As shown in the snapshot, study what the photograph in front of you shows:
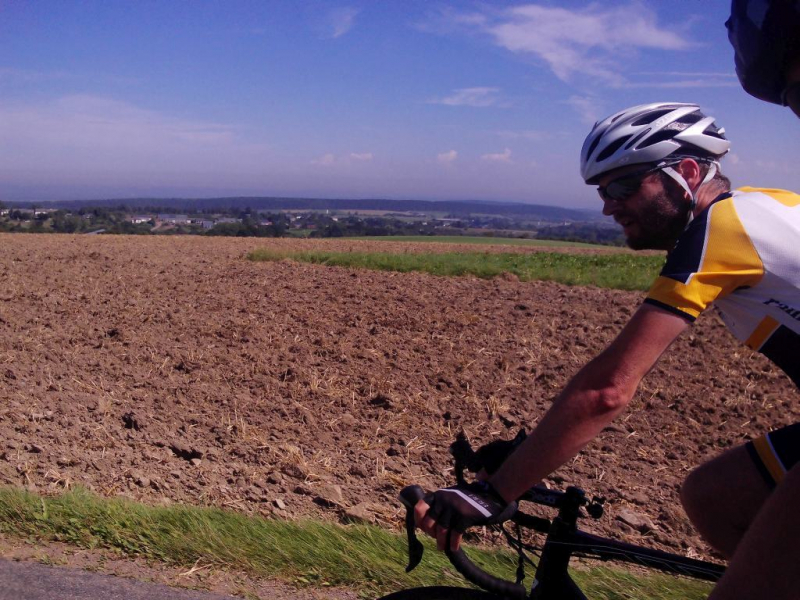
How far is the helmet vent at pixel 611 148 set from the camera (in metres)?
2.22

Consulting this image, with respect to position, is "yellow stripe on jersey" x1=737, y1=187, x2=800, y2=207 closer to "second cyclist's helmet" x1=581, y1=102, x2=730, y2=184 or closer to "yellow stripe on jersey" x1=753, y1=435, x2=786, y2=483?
"second cyclist's helmet" x1=581, y1=102, x2=730, y2=184

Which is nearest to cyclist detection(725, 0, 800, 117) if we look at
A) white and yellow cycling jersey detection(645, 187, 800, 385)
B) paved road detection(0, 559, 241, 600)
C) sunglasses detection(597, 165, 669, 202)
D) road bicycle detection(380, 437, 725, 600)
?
white and yellow cycling jersey detection(645, 187, 800, 385)

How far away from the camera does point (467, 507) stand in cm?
190

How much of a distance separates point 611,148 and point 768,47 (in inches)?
24.4

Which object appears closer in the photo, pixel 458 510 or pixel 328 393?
pixel 458 510

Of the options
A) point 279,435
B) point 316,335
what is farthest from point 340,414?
point 316,335

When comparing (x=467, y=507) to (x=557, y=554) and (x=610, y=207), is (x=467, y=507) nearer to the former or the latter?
(x=557, y=554)

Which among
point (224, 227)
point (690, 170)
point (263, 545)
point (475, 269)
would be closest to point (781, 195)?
point (690, 170)

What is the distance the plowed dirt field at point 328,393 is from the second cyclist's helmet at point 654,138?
113 inches

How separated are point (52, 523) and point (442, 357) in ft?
14.4

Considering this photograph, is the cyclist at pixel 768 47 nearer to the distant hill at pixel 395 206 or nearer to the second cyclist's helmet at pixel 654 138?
the second cyclist's helmet at pixel 654 138

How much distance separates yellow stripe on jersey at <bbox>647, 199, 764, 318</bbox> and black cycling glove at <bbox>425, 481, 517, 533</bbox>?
2.23 feet

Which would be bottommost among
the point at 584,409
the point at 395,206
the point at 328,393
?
the point at 328,393

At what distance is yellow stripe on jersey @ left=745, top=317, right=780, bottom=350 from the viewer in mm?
2012
